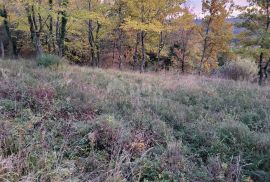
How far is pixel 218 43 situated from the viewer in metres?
21.9

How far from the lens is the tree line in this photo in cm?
1496

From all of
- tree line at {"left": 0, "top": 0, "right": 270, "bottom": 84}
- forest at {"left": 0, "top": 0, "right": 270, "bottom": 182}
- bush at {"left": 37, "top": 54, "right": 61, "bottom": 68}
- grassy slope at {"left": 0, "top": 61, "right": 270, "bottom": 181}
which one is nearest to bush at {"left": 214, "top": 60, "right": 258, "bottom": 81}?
tree line at {"left": 0, "top": 0, "right": 270, "bottom": 84}

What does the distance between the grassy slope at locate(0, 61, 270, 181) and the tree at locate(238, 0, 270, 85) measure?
8505mm

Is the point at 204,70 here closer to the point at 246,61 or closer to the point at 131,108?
the point at 246,61

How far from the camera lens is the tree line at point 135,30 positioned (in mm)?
14961

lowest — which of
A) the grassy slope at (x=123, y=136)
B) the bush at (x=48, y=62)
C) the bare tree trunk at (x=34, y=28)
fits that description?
the grassy slope at (x=123, y=136)

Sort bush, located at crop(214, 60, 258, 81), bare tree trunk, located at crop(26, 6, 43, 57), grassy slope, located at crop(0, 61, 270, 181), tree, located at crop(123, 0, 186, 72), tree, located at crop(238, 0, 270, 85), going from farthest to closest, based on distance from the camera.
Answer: bush, located at crop(214, 60, 258, 81) → tree, located at crop(123, 0, 186, 72) → tree, located at crop(238, 0, 270, 85) → bare tree trunk, located at crop(26, 6, 43, 57) → grassy slope, located at crop(0, 61, 270, 181)

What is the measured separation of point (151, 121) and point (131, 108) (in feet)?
3.16

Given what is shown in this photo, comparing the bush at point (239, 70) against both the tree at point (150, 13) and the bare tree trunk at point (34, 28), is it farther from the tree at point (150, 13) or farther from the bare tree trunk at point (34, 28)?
the bare tree trunk at point (34, 28)

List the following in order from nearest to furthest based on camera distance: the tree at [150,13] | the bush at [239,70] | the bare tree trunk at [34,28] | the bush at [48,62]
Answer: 1. the bush at [48,62]
2. the bare tree trunk at [34,28]
3. the tree at [150,13]
4. the bush at [239,70]

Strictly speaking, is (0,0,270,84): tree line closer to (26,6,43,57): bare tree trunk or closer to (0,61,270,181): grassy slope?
(26,6,43,57): bare tree trunk

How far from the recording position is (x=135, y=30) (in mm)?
20531

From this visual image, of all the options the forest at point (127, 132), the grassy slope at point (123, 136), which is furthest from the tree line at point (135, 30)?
the grassy slope at point (123, 136)

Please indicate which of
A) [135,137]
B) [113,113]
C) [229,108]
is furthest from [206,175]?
[229,108]
